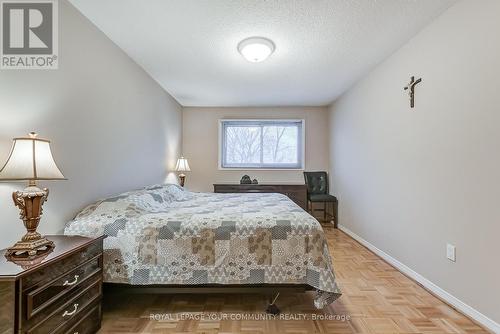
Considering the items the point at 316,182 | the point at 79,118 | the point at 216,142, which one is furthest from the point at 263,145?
the point at 79,118

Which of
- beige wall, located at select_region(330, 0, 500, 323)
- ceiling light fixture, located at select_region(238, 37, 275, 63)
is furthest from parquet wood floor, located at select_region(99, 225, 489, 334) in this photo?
ceiling light fixture, located at select_region(238, 37, 275, 63)

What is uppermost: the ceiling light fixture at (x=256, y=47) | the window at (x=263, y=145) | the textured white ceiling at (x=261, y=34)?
the textured white ceiling at (x=261, y=34)

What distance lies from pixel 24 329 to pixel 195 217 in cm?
105

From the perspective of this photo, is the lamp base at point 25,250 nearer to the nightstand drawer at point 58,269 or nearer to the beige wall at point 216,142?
the nightstand drawer at point 58,269

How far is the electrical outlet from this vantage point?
1.92 m

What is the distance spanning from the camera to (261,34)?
2344mm

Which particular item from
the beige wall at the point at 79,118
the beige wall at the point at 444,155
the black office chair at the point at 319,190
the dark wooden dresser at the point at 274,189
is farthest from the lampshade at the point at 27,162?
the black office chair at the point at 319,190

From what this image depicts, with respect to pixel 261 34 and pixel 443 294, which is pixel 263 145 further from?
pixel 443 294

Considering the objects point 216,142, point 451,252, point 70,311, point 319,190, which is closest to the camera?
point 70,311

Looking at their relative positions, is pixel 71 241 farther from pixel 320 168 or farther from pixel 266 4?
pixel 320 168

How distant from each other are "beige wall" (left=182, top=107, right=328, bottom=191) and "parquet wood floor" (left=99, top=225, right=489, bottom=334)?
293 cm

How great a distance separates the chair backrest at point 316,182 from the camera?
189 inches

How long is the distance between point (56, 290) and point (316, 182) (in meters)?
4.27

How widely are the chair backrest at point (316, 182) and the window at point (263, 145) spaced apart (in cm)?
35
